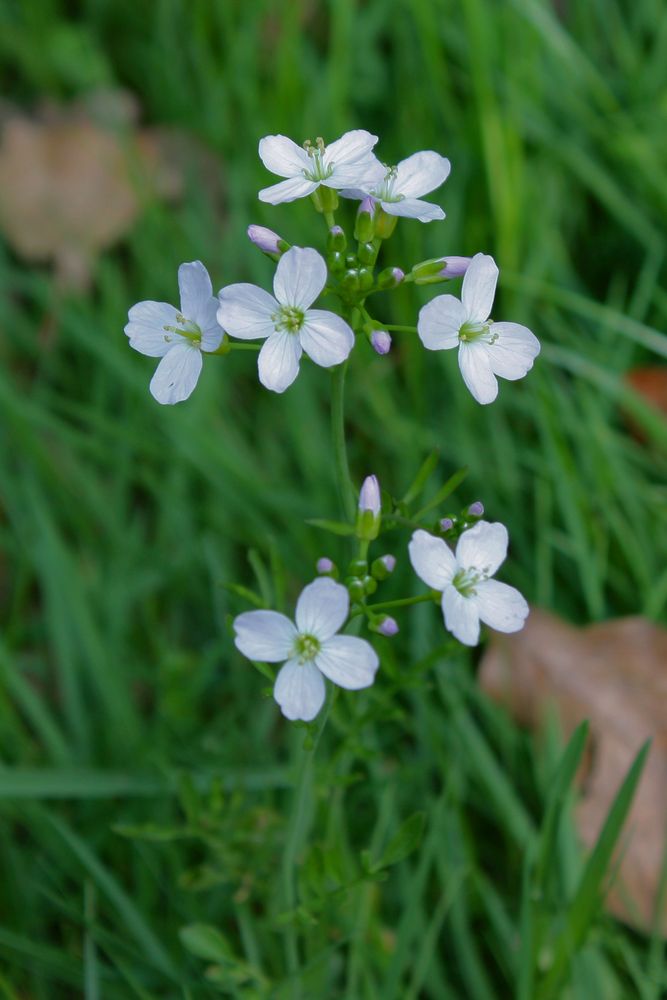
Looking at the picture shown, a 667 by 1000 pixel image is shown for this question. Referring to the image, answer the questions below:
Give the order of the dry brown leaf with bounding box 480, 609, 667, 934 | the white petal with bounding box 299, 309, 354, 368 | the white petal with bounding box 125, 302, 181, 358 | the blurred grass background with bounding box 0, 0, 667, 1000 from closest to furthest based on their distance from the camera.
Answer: the white petal with bounding box 299, 309, 354, 368
the white petal with bounding box 125, 302, 181, 358
the blurred grass background with bounding box 0, 0, 667, 1000
the dry brown leaf with bounding box 480, 609, 667, 934

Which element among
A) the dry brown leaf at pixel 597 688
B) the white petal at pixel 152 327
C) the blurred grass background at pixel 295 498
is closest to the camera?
the white petal at pixel 152 327

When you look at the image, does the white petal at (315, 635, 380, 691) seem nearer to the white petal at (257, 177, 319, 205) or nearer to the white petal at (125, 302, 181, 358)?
the white petal at (125, 302, 181, 358)

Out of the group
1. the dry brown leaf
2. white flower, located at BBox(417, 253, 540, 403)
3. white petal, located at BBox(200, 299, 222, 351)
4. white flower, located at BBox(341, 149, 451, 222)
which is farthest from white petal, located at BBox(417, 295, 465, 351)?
the dry brown leaf

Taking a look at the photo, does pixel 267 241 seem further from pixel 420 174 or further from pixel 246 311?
pixel 420 174

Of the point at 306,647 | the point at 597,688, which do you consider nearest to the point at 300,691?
the point at 306,647

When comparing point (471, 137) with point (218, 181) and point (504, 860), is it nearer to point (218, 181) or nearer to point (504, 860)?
point (218, 181)

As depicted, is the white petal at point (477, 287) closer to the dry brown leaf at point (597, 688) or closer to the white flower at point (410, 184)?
the white flower at point (410, 184)

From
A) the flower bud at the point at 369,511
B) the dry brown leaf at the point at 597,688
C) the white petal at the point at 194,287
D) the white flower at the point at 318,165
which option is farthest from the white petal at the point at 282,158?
the dry brown leaf at the point at 597,688
